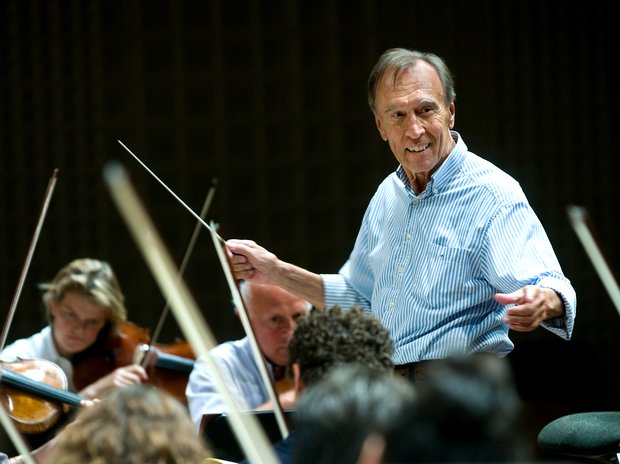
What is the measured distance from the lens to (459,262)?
2643 mm

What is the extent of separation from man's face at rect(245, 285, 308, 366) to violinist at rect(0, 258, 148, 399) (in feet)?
1.85

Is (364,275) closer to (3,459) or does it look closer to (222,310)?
(3,459)

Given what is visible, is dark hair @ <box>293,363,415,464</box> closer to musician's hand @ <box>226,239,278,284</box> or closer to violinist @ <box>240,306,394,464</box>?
violinist @ <box>240,306,394,464</box>

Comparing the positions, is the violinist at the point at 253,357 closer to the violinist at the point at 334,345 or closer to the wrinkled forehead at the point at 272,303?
the wrinkled forehead at the point at 272,303

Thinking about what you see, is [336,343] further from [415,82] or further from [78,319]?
[78,319]

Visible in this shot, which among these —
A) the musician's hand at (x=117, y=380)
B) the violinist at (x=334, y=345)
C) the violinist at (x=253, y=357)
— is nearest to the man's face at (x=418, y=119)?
the violinist at (x=334, y=345)

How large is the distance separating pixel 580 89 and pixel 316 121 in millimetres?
1182

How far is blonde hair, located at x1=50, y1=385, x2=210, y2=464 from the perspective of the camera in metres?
1.42

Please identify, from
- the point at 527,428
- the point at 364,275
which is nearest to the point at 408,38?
the point at 527,428

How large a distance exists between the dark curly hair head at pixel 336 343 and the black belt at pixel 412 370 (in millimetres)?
710

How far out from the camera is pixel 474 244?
2635 millimetres

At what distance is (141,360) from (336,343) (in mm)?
2345

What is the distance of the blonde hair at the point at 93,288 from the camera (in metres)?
4.31

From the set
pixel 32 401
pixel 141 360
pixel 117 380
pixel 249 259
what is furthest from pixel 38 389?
pixel 249 259
